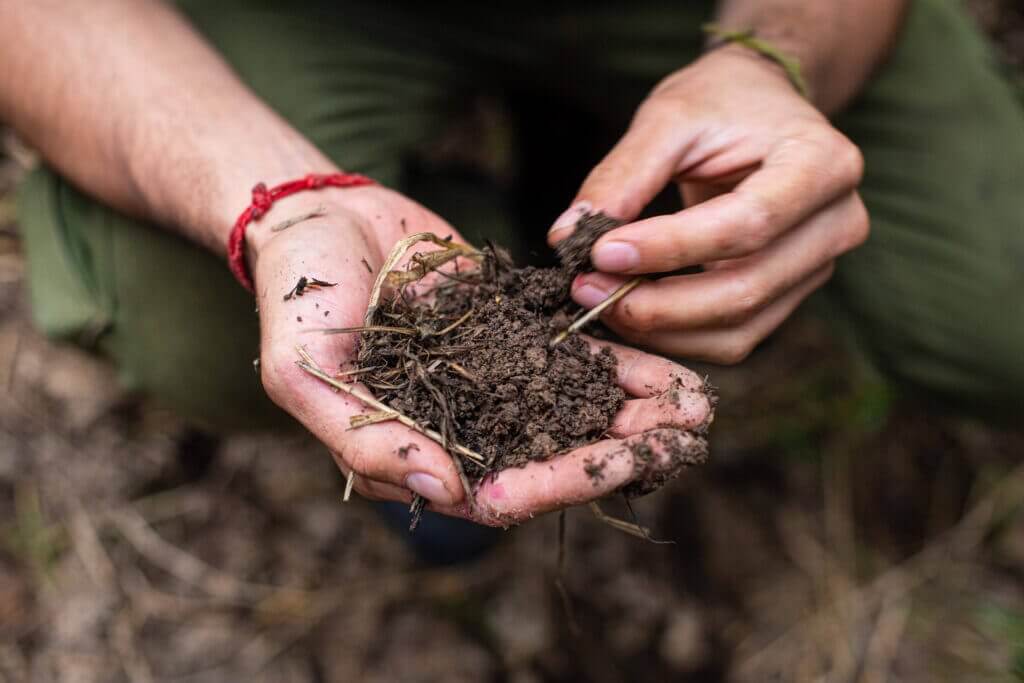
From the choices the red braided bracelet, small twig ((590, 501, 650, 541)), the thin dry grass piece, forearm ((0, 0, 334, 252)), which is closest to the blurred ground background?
small twig ((590, 501, 650, 541))

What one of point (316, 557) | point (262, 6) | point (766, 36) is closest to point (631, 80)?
point (766, 36)

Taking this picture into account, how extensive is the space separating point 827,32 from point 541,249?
3.21ft

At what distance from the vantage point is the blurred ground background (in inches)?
96.1

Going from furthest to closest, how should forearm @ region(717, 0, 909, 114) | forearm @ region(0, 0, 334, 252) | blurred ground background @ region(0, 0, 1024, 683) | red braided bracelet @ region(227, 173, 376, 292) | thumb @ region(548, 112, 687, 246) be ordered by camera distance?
blurred ground background @ region(0, 0, 1024, 683) → forearm @ region(717, 0, 909, 114) → forearm @ region(0, 0, 334, 252) → red braided bracelet @ region(227, 173, 376, 292) → thumb @ region(548, 112, 687, 246)

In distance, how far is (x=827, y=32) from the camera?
2.12 meters

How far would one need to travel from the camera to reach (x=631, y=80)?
8.60 feet

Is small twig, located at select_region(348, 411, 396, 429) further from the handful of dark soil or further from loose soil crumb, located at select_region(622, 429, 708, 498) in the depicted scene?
loose soil crumb, located at select_region(622, 429, 708, 498)

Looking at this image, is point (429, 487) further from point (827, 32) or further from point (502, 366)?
point (827, 32)

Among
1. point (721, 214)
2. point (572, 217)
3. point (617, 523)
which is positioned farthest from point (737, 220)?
point (617, 523)

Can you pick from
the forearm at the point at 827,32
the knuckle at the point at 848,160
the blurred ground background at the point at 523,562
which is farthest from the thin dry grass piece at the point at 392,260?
the blurred ground background at the point at 523,562

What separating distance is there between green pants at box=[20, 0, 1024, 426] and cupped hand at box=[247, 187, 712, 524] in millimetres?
789

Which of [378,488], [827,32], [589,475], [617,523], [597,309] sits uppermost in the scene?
[827,32]

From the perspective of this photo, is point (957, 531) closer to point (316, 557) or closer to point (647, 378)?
point (647, 378)

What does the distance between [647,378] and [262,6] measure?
175 cm
